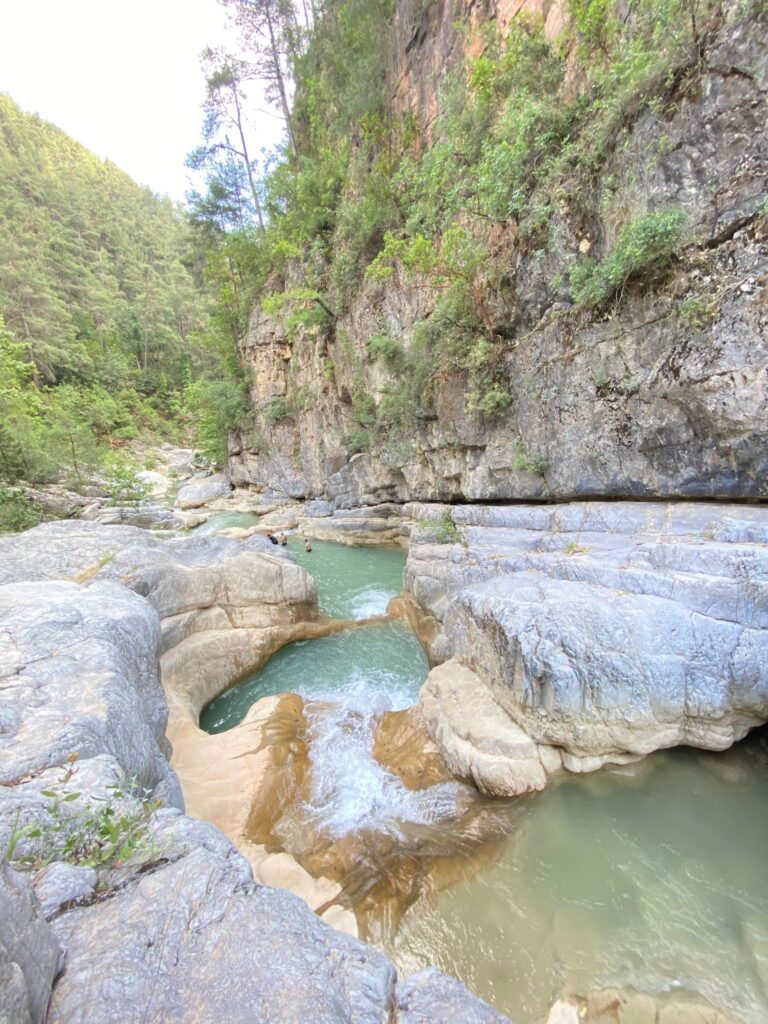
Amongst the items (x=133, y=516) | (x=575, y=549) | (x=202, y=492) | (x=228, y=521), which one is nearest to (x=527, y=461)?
(x=575, y=549)

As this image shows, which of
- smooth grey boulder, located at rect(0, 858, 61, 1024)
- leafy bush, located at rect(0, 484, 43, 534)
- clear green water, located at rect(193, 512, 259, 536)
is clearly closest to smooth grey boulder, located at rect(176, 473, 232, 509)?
clear green water, located at rect(193, 512, 259, 536)

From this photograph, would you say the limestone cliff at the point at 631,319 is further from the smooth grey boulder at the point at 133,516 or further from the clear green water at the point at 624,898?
the smooth grey boulder at the point at 133,516

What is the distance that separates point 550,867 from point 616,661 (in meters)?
2.00

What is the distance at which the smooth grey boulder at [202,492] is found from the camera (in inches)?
861

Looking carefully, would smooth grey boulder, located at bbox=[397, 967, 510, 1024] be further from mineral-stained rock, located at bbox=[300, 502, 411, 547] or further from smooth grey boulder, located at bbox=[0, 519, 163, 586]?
mineral-stained rock, located at bbox=[300, 502, 411, 547]

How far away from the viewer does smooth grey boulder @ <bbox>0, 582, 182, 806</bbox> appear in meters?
2.84

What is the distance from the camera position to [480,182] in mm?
7340

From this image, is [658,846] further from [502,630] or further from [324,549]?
[324,549]

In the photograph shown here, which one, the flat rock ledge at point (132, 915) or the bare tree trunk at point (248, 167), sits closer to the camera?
the flat rock ledge at point (132, 915)

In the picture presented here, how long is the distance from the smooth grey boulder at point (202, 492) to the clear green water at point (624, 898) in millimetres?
21807

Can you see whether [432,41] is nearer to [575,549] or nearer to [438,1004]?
[575,549]

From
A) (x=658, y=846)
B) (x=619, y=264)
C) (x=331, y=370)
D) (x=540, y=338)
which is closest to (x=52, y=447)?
(x=331, y=370)

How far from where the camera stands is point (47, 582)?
5.43 metres

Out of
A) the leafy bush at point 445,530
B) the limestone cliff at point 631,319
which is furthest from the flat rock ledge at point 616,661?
the leafy bush at point 445,530
